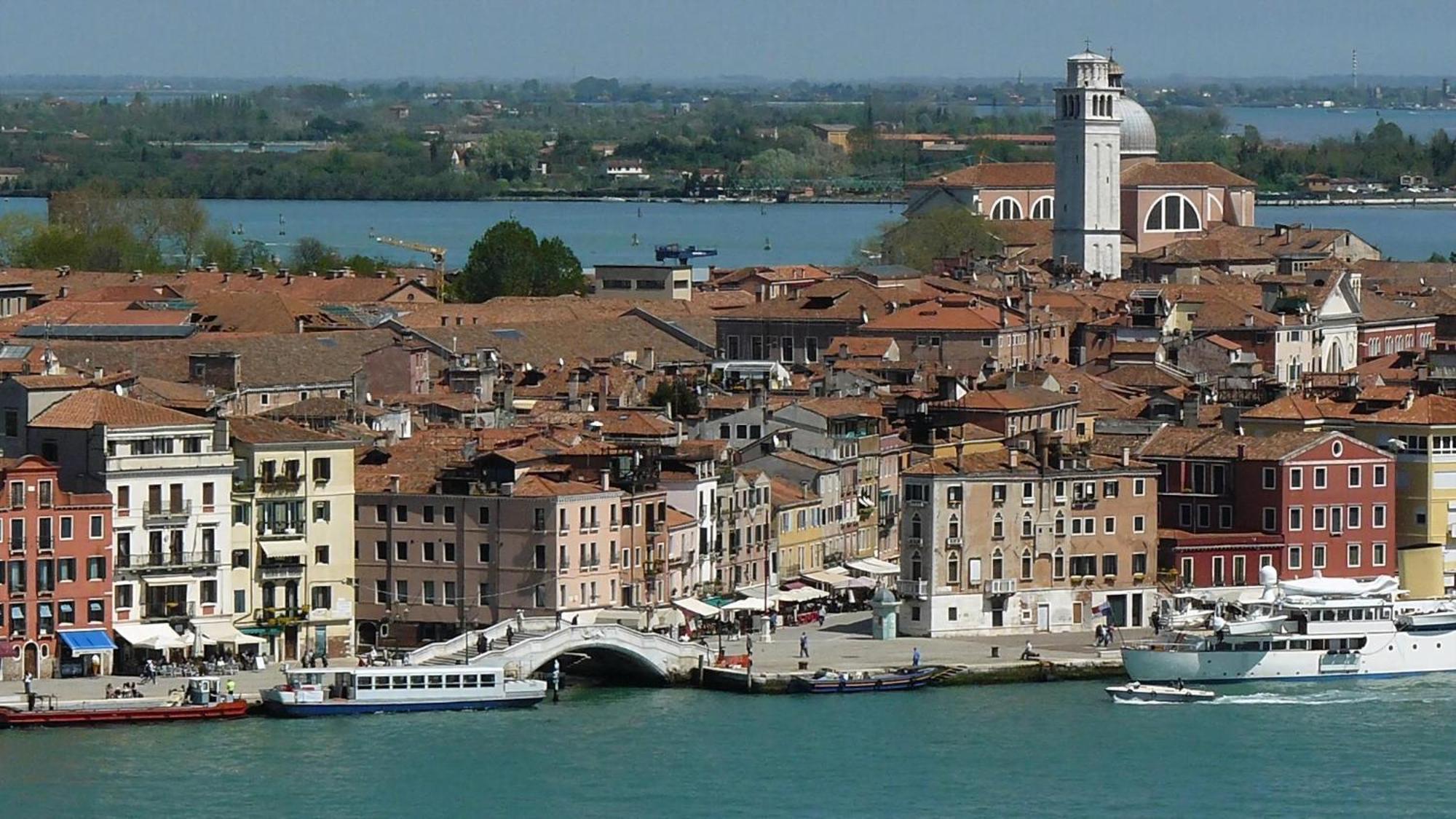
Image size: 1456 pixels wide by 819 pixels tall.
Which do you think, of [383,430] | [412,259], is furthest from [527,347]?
[412,259]

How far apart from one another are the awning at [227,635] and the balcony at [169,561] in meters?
0.39

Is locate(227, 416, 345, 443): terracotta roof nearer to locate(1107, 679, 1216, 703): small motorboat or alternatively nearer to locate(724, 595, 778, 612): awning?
locate(724, 595, 778, 612): awning

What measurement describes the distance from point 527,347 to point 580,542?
1629 cm

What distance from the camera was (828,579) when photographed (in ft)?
103

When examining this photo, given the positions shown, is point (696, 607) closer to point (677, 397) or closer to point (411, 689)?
point (411, 689)

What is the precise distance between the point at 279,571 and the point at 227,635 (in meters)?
0.67

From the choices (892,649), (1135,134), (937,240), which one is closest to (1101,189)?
(937,240)

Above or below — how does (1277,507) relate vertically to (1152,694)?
above

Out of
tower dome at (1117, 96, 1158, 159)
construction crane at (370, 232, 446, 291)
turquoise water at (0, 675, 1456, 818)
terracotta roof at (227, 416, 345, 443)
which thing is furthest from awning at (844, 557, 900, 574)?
tower dome at (1117, 96, 1158, 159)

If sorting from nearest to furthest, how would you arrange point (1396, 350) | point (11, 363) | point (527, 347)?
point (11, 363)
point (527, 347)
point (1396, 350)

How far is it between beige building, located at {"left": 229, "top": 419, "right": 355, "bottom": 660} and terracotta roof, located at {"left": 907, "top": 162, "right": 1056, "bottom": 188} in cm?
4372

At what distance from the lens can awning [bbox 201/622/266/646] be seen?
27.2 m

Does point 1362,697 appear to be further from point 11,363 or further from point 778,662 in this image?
point 11,363

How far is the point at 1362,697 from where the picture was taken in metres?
28.2
